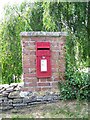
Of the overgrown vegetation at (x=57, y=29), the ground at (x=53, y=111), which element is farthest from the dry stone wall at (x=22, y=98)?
the overgrown vegetation at (x=57, y=29)

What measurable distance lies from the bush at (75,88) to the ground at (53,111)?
4.0 inches

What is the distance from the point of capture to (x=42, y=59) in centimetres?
363

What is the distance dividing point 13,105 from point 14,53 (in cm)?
321

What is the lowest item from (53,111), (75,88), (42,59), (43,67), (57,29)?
(53,111)

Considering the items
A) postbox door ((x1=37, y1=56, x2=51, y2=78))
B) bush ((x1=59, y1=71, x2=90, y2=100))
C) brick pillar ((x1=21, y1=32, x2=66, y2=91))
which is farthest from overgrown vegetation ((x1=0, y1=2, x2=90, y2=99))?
postbox door ((x1=37, y1=56, x2=51, y2=78))

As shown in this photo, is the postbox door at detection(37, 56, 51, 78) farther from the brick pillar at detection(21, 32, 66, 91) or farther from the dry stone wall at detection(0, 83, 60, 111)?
the dry stone wall at detection(0, 83, 60, 111)

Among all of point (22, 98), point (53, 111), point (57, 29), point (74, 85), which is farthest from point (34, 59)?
point (57, 29)

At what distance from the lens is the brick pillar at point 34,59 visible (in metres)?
3.65

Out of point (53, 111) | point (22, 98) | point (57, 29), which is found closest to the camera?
point (53, 111)

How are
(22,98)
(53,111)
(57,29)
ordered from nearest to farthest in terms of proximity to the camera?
(53,111) → (22,98) → (57,29)

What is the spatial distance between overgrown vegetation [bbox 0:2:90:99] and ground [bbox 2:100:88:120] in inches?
7.4

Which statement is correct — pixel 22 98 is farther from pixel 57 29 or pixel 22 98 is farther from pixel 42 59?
pixel 57 29

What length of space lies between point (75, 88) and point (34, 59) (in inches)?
27.8

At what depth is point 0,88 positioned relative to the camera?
3.86 metres
